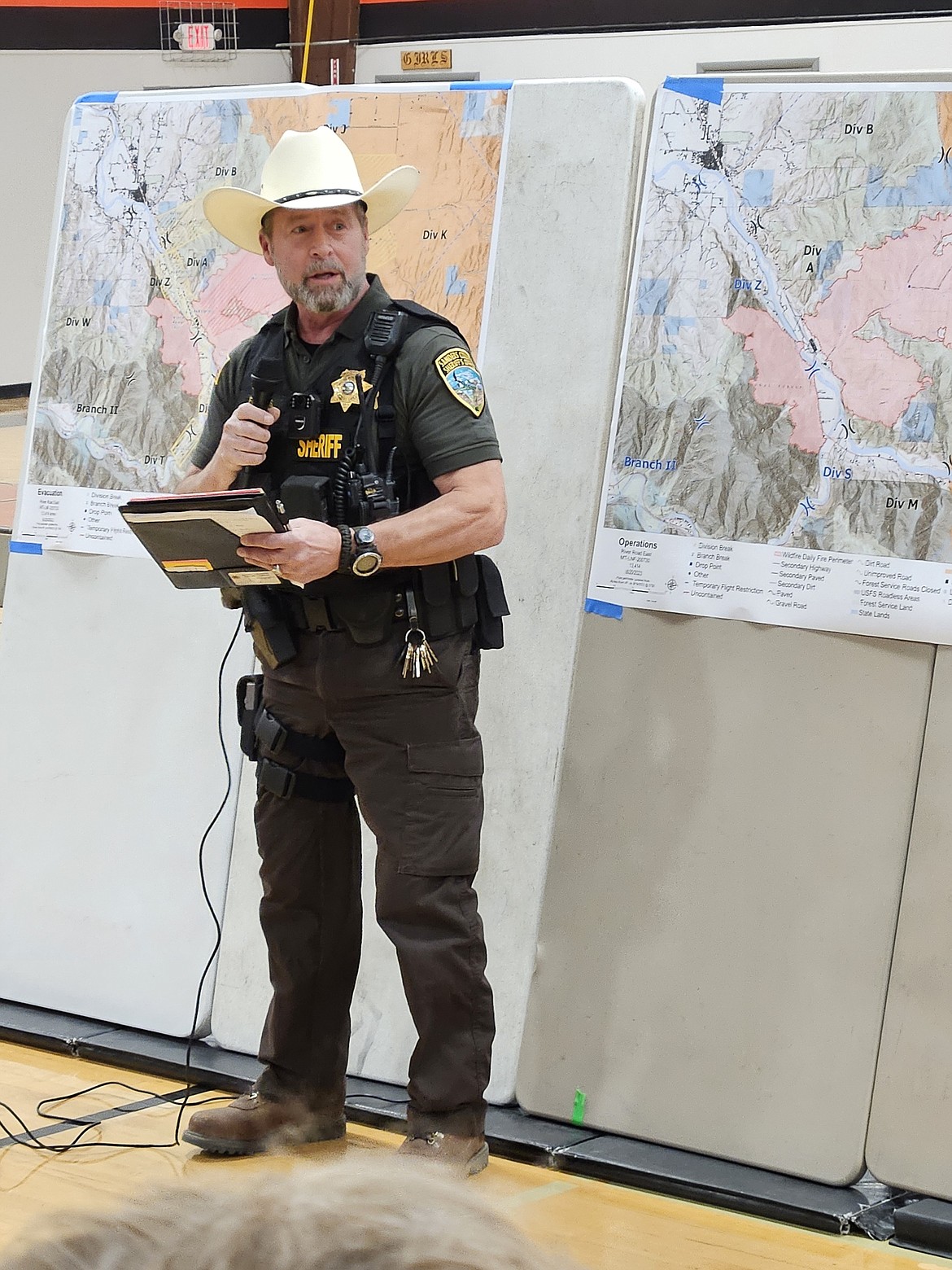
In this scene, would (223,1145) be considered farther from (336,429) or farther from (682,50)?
(682,50)

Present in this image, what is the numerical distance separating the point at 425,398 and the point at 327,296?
0.26 metres

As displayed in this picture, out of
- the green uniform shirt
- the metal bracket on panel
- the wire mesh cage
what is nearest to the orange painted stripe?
the wire mesh cage

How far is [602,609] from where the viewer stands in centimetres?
288

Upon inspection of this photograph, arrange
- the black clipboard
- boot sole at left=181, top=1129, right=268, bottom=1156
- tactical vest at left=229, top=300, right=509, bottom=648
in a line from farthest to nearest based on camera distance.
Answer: boot sole at left=181, top=1129, right=268, bottom=1156
tactical vest at left=229, top=300, right=509, bottom=648
the black clipboard

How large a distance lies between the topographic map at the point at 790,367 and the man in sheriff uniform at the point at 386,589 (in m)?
0.40

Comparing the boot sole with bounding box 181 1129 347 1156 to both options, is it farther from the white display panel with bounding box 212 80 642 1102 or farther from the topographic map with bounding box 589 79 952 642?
the topographic map with bounding box 589 79 952 642

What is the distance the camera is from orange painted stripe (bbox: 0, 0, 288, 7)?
26.5 feet

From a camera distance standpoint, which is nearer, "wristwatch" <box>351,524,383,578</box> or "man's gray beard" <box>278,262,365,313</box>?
"wristwatch" <box>351,524,383,578</box>

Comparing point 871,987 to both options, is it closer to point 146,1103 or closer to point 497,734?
point 497,734

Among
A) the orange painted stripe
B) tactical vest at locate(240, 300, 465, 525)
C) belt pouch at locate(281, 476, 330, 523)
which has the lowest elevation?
belt pouch at locate(281, 476, 330, 523)

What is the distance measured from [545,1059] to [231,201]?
1711 mm

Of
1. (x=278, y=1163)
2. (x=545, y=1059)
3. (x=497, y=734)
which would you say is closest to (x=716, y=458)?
(x=497, y=734)

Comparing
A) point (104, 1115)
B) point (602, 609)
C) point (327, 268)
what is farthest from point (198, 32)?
point (104, 1115)

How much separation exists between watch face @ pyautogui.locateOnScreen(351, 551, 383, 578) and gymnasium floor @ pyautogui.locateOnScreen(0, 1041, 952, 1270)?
2.97ft
